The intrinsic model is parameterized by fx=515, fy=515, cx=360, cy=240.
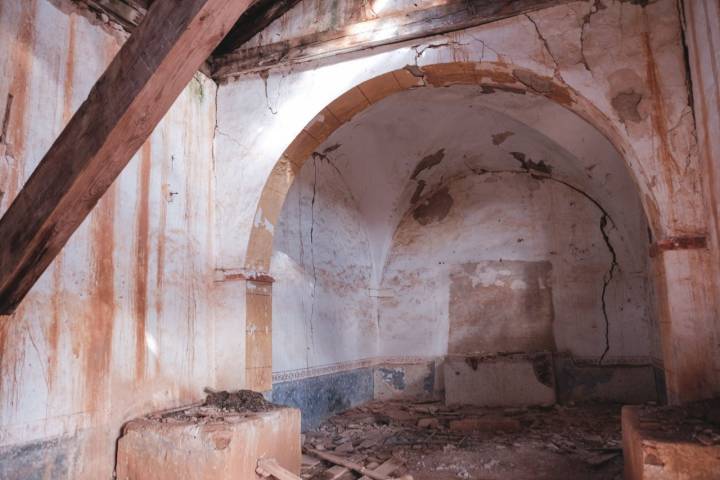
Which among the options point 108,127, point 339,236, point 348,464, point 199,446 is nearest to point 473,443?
point 348,464

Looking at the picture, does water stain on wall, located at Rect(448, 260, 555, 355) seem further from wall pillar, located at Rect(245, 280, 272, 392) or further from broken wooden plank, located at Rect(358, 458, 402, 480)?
wall pillar, located at Rect(245, 280, 272, 392)

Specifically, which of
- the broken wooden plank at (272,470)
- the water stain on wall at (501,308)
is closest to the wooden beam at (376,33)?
the broken wooden plank at (272,470)

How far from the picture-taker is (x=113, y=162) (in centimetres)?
247

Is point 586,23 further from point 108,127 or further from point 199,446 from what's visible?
point 199,446

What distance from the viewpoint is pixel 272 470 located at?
346 cm

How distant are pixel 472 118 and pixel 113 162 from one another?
529 centimetres

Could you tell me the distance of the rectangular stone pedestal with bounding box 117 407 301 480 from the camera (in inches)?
133

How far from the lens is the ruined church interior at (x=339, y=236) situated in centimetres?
304

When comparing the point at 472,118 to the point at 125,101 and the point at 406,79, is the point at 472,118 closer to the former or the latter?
the point at 406,79

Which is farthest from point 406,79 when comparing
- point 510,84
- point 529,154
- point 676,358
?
point 529,154

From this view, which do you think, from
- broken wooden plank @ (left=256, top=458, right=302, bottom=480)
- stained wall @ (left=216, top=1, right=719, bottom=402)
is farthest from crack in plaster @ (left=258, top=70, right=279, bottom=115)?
broken wooden plank @ (left=256, top=458, right=302, bottom=480)

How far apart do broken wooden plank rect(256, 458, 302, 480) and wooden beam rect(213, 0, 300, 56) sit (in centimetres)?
371

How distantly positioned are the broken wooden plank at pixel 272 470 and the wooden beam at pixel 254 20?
3709 millimetres

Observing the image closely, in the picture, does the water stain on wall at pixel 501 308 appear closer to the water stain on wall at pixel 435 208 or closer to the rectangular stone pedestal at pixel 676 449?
the water stain on wall at pixel 435 208
